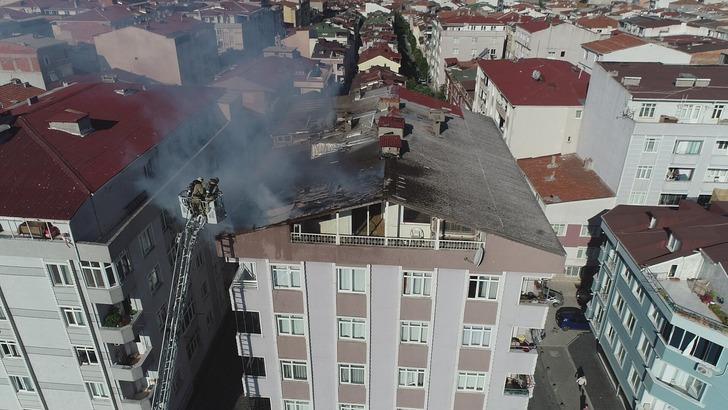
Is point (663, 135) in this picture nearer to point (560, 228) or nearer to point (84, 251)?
point (560, 228)

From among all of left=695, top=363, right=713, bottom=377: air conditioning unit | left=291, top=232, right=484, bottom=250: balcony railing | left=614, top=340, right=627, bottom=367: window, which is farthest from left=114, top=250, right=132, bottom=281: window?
left=614, top=340, right=627, bottom=367: window

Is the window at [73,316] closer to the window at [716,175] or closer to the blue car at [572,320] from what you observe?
the blue car at [572,320]

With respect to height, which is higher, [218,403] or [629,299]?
[629,299]

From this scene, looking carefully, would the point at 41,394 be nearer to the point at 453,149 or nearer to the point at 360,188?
the point at 360,188

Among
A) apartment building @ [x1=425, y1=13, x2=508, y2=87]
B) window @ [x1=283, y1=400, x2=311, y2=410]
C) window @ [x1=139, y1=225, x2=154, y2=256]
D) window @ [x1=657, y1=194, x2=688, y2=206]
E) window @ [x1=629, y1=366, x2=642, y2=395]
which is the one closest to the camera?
window @ [x1=283, y1=400, x2=311, y2=410]

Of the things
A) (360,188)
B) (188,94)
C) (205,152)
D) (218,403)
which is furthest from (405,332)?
(188,94)

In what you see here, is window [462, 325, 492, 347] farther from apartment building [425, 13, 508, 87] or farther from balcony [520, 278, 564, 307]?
apartment building [425, 13, 508, 87]
